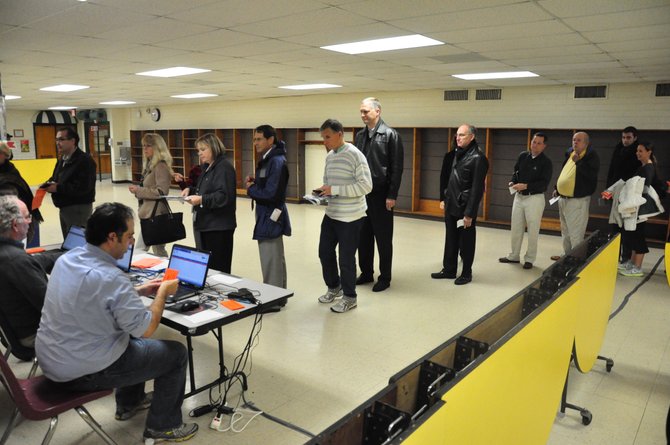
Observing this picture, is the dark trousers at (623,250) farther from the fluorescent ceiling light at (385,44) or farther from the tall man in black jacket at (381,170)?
the fluorescent ceiling light at (385,44)

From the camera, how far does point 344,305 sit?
4.31m

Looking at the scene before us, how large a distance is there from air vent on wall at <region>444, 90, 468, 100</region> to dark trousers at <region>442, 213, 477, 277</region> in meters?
4.22

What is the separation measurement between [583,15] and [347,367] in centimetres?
316

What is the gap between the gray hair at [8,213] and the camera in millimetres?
2387

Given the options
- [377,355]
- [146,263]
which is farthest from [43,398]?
[377,355]

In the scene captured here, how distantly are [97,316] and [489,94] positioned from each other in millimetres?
7990

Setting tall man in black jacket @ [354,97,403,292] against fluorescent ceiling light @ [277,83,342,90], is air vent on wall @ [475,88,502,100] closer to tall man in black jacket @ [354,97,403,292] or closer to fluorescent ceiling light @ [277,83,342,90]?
fluorescent ceiling light @ [277,83,342,90]

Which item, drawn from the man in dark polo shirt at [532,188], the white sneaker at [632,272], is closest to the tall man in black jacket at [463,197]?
the man in dark polo shirt at [532,188]

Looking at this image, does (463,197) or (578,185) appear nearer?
(463,197)

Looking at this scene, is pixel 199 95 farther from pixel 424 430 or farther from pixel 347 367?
pixel 424 430

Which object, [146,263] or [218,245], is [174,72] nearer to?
[218,245]

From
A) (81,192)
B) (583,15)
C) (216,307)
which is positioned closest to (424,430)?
(216,307)

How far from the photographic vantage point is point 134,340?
2.31m

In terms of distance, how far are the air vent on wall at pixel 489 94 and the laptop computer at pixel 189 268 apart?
279 inches
